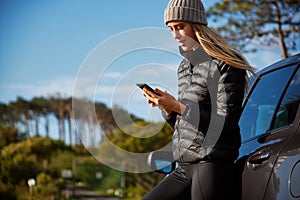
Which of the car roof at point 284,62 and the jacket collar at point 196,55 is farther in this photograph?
the car roof at point 284,62

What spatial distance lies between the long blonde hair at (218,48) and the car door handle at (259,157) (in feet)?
1.11

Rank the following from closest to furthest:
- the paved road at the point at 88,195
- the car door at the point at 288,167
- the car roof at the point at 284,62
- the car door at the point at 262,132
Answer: the car door at the point at 288,167 < the car door at the point at 262,132 < the car roof at the point at 284,62 < the paved road at the point at 88,195

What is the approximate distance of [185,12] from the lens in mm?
2338

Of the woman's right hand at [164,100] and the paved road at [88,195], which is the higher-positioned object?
the woman's right hand at [164,100]

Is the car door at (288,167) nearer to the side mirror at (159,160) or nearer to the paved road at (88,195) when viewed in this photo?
the side mirror at (159,160)

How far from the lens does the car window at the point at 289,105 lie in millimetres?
2451

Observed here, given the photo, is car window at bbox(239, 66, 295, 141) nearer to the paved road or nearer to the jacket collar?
the jacket collar

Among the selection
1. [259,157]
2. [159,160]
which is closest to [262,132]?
[259,157]

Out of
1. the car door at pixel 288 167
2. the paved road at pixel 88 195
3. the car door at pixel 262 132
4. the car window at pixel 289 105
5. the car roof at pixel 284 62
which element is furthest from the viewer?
the paved road at pixel 88 195

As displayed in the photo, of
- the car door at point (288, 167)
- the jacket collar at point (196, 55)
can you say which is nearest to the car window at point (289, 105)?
the car door at point (288, 167)

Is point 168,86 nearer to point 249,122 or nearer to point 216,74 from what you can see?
point 216,74

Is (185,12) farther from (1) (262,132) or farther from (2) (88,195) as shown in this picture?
(2) (88,195)

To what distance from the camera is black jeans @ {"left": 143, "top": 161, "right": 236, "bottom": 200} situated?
87.8 inches

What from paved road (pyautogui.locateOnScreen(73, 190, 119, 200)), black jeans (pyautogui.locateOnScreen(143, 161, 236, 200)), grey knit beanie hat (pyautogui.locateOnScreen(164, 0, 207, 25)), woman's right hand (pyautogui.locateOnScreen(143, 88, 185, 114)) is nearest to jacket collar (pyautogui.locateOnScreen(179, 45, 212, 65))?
grey knit beanie hat (pyautogui.locateOnScreen(164, 0, 207, 25))
